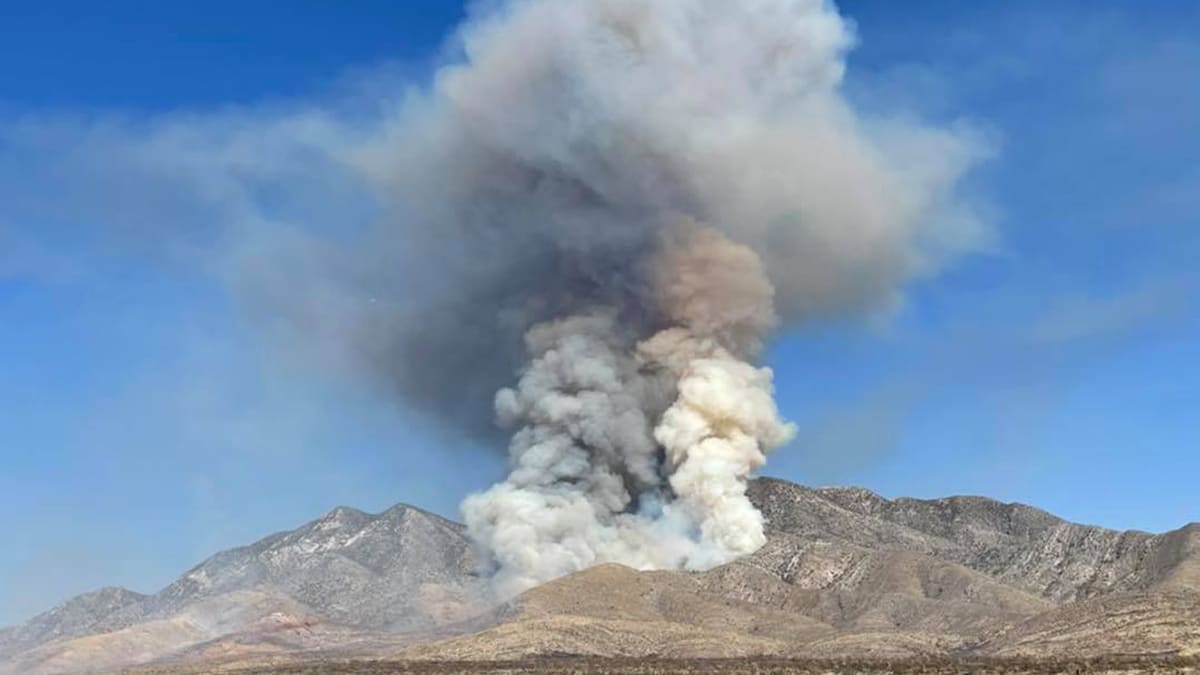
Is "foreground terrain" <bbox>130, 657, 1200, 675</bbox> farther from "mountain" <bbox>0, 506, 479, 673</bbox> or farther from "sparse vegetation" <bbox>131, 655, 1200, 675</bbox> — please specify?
"mountain" <bbox>0, 506, 479, 673</bbox>

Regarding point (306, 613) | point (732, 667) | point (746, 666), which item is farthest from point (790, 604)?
point (306, 613)

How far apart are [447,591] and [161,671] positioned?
6083 cm

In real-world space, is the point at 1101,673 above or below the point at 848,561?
below

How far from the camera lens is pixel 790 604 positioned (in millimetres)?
141125

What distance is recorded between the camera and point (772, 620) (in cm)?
13112

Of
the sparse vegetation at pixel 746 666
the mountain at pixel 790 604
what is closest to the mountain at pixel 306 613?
the mountain at pixel 790 604

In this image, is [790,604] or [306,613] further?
[306,613]

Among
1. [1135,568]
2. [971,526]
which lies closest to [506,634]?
[1135,568]

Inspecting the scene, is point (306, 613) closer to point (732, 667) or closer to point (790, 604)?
point (790, 604)

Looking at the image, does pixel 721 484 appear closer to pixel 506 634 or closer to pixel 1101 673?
pixel 506 634

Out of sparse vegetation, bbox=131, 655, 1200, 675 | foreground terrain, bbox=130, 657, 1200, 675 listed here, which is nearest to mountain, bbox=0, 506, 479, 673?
sparse vegetation, bbox=131, 655, 1200, 675

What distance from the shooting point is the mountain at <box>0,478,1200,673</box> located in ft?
358

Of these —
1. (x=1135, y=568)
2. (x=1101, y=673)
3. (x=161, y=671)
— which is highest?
(x=1135, y=568)

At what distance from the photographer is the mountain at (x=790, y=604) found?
109 m
